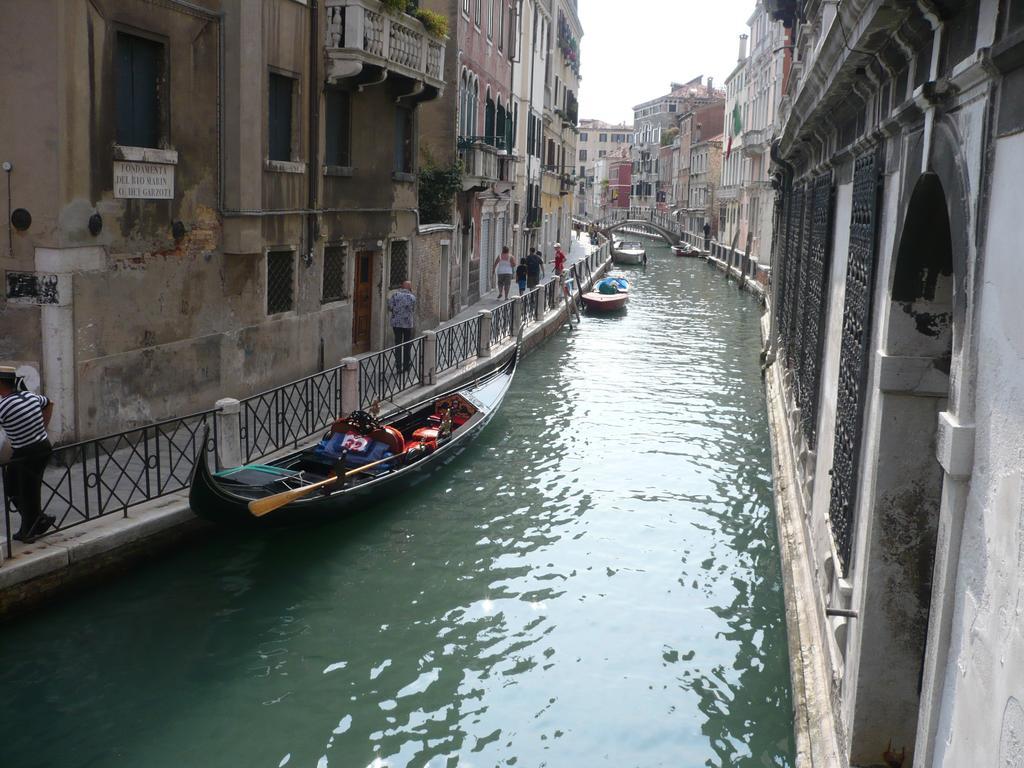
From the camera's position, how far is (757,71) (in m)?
41.4

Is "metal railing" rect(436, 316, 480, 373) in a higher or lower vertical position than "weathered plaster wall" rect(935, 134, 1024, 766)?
lower

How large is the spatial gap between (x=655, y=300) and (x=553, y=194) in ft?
30.3

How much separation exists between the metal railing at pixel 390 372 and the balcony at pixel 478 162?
6.65 m

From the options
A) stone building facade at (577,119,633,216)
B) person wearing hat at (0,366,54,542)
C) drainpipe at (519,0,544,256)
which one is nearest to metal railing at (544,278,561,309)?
drainpipe at (519,0,544,256)

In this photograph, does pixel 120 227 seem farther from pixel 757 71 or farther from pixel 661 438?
pixel 757 71

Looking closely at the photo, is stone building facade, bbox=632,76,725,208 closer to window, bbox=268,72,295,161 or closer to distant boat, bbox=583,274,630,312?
distant boat, bbox=583,274,630,312

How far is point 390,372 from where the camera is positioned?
12039mm

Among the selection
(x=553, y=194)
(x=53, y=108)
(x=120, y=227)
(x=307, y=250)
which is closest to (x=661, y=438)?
(x=307, y=250)

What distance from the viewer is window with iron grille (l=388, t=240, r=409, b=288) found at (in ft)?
50.6

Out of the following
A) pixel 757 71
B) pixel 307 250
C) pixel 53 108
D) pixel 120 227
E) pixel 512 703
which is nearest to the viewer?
pixel 512 703

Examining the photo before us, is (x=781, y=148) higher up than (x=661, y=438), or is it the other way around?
(x=781, y=148)

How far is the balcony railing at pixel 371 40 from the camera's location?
12211 millimetres

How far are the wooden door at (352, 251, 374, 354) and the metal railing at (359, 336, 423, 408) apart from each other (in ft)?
4.48

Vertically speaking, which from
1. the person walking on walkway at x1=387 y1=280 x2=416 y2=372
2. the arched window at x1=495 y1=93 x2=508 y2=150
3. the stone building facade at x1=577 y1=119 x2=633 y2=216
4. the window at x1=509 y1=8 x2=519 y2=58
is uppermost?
the stone building facade at x1=577 y1=119 x2=633 y2=216
